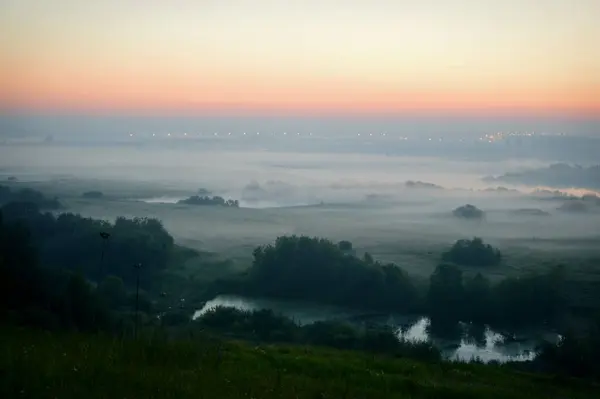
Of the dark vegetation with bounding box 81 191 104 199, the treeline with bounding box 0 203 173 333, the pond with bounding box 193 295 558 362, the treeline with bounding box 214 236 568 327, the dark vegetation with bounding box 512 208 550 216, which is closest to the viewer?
the treeline with bounding box 0 203 173 333

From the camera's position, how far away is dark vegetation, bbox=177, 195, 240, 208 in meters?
23.2

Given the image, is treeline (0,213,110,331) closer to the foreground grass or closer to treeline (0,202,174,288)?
treeline (0,202,174,288)

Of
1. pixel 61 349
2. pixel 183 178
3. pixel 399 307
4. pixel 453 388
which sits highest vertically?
pixel 183 178

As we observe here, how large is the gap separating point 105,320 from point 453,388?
9.25m

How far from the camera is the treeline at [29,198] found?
65.1 ft

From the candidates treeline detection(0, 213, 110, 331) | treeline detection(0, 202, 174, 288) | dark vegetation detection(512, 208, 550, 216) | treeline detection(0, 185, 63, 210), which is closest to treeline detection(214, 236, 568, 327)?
dark vegetation detection(512, 208, 550, 216)

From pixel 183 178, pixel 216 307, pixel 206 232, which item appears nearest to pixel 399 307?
pixel 216 307

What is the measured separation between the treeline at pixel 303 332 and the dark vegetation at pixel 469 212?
6885 millimetres

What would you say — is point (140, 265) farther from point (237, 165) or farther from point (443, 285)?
point (443, 285)

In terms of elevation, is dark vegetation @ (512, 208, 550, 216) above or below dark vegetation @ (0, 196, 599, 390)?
above

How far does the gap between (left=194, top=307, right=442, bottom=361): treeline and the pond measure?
0.56 meters

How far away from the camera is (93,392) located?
190 inches

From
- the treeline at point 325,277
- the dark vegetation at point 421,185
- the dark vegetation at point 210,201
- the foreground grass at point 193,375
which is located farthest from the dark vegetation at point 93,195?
the foreground grass at point 193,375

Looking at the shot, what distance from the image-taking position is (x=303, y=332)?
1716 centimetres
